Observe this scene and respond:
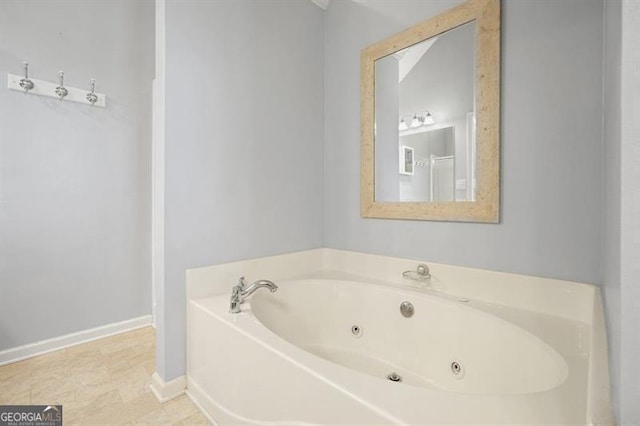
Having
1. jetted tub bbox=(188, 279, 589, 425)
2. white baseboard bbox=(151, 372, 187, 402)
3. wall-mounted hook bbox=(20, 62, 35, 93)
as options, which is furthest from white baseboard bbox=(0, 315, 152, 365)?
wall-mounted hook bbox=(20, 62, 35, 93)

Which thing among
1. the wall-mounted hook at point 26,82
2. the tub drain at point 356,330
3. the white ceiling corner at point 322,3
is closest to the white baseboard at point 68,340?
the wall-mounted hook at point 26,82

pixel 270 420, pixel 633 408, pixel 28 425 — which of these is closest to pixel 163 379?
pixel 28 425

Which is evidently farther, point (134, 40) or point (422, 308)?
point (134, 40)

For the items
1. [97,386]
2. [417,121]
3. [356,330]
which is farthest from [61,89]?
[356,330]

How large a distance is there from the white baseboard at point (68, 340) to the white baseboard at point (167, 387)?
976mm

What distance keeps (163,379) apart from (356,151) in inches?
70.4

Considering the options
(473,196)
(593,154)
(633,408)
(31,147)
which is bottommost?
(633,408)

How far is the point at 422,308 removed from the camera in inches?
57.0

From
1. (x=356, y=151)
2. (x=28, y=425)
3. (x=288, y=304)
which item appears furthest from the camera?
(x=356, y=151)

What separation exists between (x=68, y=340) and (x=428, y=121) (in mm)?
→ 2884

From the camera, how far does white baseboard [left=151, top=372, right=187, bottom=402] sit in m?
1.40

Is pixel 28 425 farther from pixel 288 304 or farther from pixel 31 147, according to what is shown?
pixel 31 147

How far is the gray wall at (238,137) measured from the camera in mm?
1451

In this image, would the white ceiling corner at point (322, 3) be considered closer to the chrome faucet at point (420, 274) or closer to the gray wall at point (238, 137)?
the gray wall at point (238, 137)
